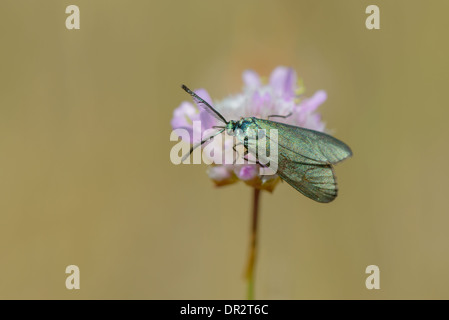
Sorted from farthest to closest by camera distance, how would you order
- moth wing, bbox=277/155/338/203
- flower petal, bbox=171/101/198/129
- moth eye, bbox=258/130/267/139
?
flower petal, bbox=171/101/198/129 → moth eye, bbox=258/130/267/139 → moth wing, bbox=277/155/338/203

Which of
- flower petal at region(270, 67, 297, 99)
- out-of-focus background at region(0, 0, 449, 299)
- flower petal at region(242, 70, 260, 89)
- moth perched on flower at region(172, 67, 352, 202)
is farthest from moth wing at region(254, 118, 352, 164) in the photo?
out-of-focus background at region(0, 0, 449, 299)

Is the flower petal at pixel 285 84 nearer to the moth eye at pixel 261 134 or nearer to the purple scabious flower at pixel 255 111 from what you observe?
the purple scabious flower at pixel 255 111

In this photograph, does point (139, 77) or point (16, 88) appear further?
point (139, 77)

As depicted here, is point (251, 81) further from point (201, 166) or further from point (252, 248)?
point (201, 166)

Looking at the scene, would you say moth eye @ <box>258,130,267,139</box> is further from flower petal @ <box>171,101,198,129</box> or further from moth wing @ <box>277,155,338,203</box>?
flower petal @ <box>171,101,198,129</box>

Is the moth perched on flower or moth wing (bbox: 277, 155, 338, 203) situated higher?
the moth perched on flower

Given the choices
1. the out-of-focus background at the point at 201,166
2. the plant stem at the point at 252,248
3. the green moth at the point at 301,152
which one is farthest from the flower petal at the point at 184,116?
the out-of-focus background at the point at 201,166

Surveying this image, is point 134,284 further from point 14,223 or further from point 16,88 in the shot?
point 16,88

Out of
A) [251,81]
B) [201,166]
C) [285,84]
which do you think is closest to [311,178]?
[285,84]

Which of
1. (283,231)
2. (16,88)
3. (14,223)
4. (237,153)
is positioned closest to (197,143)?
(237,153)

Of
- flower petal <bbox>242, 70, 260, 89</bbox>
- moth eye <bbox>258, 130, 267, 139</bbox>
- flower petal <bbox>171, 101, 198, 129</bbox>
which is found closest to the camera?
moth eye <bbox>258, 130, 267, 139</bbox>
